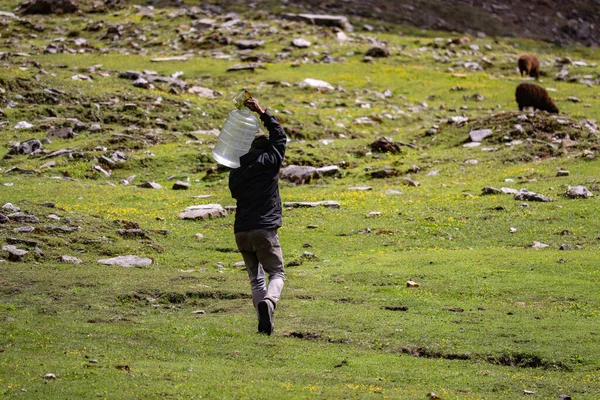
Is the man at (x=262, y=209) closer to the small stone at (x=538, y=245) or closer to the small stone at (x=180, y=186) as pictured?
the small stone at (x=538, y=245)

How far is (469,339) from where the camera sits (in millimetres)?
11805

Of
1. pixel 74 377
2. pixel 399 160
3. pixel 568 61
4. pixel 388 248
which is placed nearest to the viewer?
pixel 74 377

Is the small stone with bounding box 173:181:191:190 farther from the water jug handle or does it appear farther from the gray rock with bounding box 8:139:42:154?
the water jug handle

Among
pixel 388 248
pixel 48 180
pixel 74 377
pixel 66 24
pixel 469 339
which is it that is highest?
pixel 74 377

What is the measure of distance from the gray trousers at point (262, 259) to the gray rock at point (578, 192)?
12734mm

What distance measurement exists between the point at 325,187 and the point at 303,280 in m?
10.5

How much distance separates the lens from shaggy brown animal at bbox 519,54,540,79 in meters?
45.5

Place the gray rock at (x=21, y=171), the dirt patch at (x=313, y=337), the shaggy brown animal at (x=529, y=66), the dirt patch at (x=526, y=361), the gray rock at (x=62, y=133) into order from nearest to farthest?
1. the dirt patch at (x=526, y=361)
2. the dirt patch at (x=313, y=337)
3. the gray rock at (x=21, y=171)
4. the gray rock at (x=62, y=133)
5. the shaggy brown animal at (x=529, y=66)

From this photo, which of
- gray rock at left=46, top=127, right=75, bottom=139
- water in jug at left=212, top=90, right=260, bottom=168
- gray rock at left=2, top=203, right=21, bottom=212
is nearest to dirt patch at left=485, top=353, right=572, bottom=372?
water in jug at left=212, top=90, right=260, bottom=168

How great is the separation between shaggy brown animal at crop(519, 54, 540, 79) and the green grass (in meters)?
4.97

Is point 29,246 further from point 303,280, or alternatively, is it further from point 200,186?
point 200,186

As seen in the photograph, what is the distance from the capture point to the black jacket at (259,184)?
1138 centimetres

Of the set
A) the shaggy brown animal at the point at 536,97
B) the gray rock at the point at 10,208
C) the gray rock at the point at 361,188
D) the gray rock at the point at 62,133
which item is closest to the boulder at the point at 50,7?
the gray rock at the point at 62,133

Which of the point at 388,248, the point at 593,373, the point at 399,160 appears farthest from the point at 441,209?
the point at 593,373
